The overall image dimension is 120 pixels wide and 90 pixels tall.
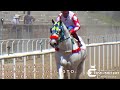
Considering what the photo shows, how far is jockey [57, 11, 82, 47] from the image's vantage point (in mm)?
3898

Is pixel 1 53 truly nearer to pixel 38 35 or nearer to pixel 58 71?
pixel 38 35

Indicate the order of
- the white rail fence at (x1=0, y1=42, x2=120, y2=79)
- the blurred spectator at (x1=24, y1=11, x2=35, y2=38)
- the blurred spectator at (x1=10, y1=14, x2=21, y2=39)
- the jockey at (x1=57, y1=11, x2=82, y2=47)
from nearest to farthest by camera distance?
the jockey at (x1=57, y1=11, x2=82, y2=47), the white rail fence at (x1=0, y1=42, x2=120, y2=79), the blurred spectator at (x1=24, y1=11, x2=35, y2=38), the blurred spectator at (x1=10, y1=14, x2=21, y2=39)

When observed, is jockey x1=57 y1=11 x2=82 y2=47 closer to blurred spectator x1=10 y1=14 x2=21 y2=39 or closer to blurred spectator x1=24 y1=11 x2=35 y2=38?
blurred spectator x1=24 y1=11 x2=35 y2=38

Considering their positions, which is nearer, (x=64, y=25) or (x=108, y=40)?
(x=64, y=25)

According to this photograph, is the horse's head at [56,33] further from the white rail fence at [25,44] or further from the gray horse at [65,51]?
the white rail fence at [25,44]

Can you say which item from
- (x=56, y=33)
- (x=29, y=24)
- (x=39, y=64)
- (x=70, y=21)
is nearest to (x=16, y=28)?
(x=29, y=24)

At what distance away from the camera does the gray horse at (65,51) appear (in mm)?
3787

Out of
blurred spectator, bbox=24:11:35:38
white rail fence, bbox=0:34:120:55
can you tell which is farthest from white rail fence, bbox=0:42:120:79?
blurred spectator, bbox=24:11:35:38

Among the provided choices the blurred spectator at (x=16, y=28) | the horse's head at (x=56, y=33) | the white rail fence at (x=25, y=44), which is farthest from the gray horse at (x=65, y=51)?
the blurred spectator at (x=16, y=28)

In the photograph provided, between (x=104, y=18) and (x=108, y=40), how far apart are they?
36.8 inches

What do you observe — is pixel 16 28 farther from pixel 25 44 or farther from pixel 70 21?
pixel 70 21

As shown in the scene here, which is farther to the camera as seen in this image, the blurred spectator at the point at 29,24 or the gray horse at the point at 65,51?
the blurred spectator at the point at 29,24
